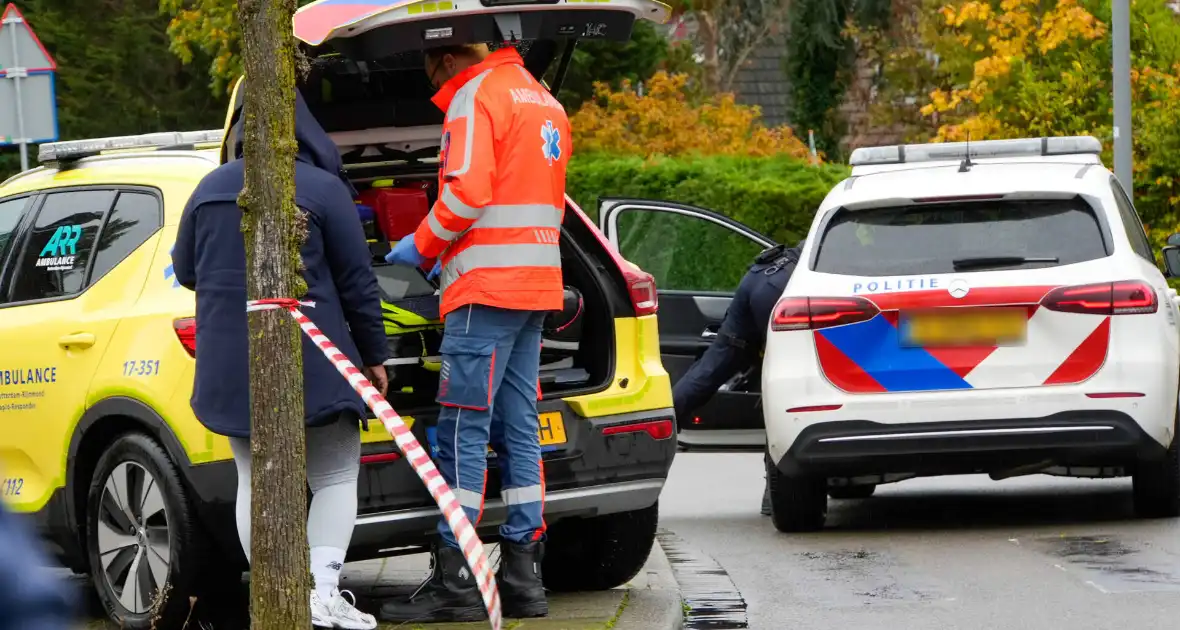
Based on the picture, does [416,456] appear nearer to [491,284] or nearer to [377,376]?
[377,376]

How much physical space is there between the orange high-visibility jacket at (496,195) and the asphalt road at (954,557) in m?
1.50

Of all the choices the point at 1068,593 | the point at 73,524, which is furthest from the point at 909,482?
the point at 73,524

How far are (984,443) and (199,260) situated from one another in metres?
3.90

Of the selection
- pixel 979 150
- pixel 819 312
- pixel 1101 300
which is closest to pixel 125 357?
pixel 819 312

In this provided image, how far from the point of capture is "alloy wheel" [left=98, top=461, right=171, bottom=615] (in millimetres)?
6188

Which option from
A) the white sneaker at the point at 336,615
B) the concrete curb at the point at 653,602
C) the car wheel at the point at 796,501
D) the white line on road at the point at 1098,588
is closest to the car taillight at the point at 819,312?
the car wheel at the point at 796,501

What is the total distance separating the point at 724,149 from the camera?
26.3 meters

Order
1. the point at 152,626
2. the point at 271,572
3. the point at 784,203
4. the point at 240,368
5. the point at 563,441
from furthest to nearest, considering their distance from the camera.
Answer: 1. the point at 784,203
2. the point at 563,441
3. the point at 152,626
4. the point at 240,368
5. the point at 271,572

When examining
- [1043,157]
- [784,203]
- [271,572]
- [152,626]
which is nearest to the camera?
[271,572]

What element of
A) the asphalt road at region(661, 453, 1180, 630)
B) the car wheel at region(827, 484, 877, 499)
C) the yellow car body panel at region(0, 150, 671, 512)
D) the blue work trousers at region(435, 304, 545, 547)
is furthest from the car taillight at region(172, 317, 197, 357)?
the car wheel at region(827, 484, 877, 499)

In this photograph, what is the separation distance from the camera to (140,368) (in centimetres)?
623

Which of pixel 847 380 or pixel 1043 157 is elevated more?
pixel 1043 157

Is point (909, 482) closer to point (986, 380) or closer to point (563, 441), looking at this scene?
point (986, 380)

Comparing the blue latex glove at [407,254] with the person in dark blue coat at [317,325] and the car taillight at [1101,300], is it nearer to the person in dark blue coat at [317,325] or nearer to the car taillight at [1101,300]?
the person in dark blue coat at [317,325]
